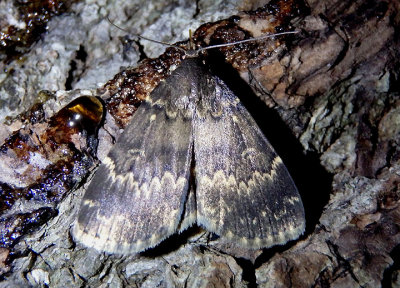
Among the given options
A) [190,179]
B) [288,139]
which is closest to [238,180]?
[190,179]

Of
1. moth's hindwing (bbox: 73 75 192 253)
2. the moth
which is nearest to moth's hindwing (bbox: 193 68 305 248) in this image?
the moth

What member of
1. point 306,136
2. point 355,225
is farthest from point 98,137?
point 355,225

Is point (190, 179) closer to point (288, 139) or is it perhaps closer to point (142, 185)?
point (142, 185)

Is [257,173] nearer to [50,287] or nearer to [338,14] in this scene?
[338,14]

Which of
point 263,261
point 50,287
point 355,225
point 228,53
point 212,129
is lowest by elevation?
point 355,225

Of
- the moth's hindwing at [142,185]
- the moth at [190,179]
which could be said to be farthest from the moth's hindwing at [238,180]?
the moth's hindwing at [142,185]

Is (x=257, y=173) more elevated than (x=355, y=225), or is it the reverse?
(x=257, y=173)

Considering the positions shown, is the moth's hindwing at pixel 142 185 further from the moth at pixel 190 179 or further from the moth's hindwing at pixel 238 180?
the moth's hindwing at pixel 238 180
